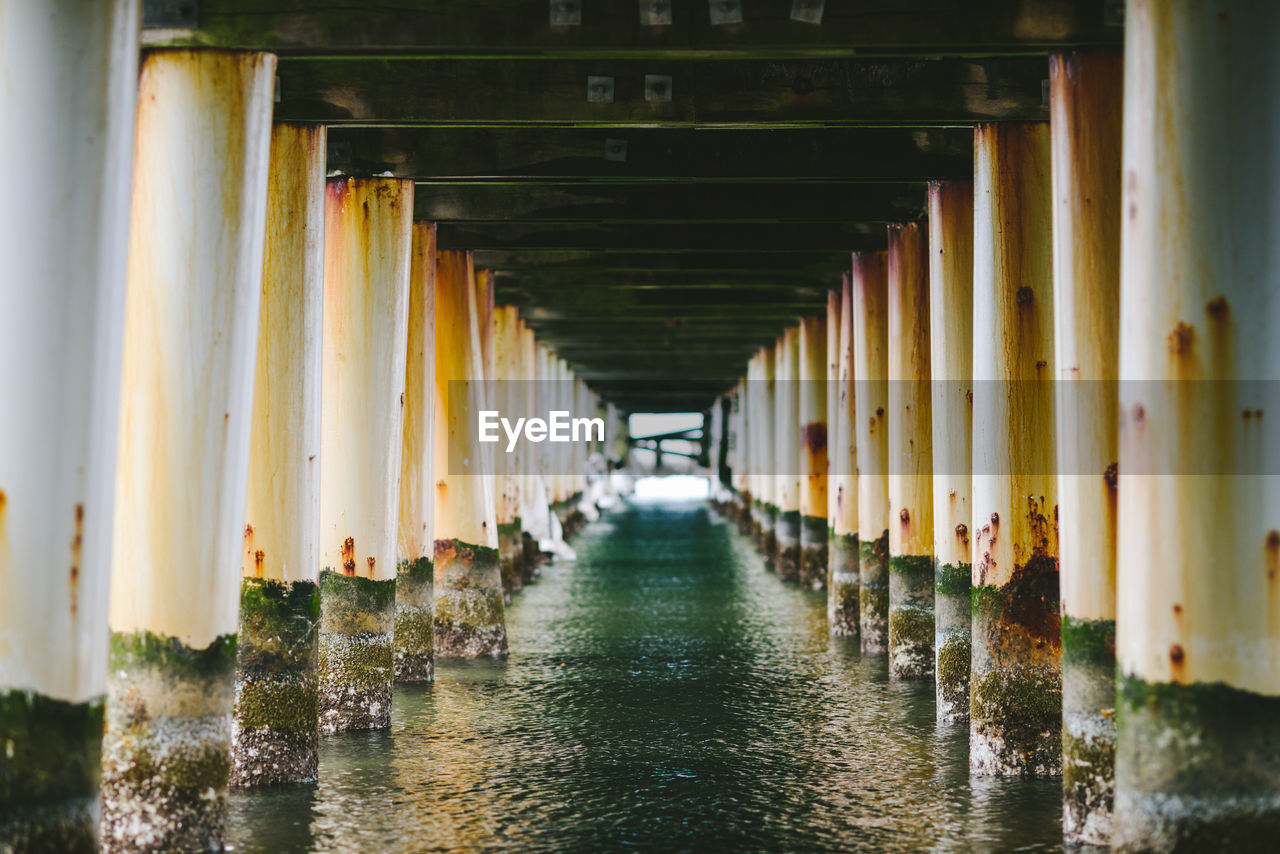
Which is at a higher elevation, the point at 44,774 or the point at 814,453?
the point at 814,453

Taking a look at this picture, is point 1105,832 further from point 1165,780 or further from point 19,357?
point 19,357

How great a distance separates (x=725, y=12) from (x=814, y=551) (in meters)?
11.1

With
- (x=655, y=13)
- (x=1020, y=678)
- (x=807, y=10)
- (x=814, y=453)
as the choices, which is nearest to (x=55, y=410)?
(x=655, y=13)

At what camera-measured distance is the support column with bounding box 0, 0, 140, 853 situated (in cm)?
400

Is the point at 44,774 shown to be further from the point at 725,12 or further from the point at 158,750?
the point at 725,12

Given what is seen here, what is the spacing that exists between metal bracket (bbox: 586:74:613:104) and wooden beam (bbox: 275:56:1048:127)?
3 cm

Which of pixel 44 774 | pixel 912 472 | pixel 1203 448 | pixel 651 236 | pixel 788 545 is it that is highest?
pixel 651 236

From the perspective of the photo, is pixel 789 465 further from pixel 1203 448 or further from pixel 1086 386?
pixel 1203 448

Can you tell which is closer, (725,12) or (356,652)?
(725,12)

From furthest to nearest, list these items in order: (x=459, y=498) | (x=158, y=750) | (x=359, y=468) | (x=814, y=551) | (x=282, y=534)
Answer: (x=814, y=551) → (x=459, y=498) → (x=359, y=468) → (x=282, y=534) → (x=158, y=750)

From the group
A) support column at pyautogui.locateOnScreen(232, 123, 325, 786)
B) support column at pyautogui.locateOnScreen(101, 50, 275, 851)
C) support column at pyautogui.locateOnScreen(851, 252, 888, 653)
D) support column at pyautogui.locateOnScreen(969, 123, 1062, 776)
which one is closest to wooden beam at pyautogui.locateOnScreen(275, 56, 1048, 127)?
support column at pyautogui.locateOnScreen(969, 123, 1062, 776)

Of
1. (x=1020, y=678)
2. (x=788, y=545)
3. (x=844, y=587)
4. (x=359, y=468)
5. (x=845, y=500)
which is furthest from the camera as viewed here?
(x=788, y=545)

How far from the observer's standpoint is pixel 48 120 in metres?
4.12

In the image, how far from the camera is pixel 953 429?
787cm
